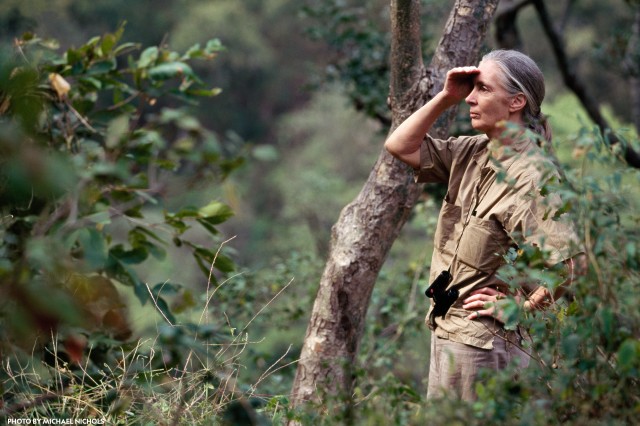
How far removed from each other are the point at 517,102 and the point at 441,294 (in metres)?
0.67

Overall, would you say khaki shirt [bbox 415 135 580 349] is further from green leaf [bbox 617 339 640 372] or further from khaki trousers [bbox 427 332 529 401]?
green leaf [bbox 617 339 640 372]

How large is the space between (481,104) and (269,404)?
121cm

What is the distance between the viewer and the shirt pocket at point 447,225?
2863mm

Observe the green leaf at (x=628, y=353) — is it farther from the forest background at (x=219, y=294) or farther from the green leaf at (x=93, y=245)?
the green leaf at (x=93, y=245)

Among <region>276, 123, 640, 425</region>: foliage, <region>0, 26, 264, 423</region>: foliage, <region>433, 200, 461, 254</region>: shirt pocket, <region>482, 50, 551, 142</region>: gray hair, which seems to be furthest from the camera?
<region>433, 200, 461, 254</region>: shirt pocket

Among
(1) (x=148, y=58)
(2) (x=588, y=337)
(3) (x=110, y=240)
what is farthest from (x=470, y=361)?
(1) (x=148, y=58)

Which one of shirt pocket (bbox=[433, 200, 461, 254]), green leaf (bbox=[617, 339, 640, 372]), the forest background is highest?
green leaf (bbox=[617, 339, 640, 372])

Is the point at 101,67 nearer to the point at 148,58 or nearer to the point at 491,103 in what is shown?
the point at 148,58

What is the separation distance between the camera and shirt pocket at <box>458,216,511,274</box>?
8.73ft

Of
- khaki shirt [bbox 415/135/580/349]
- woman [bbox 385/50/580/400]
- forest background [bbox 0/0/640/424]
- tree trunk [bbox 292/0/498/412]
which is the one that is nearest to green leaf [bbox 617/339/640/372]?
forest background [bbox 0/0/640/424]

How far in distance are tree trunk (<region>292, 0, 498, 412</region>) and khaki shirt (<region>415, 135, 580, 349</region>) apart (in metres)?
0.34

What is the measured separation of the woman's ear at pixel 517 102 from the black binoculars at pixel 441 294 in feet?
1.91

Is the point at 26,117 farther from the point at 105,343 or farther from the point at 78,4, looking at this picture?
the point at 78,4

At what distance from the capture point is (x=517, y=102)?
8.90ft
